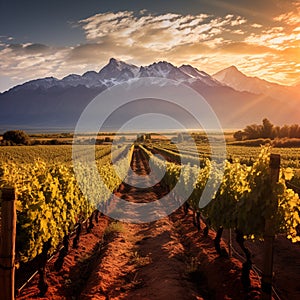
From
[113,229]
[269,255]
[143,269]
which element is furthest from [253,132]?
[269,255]

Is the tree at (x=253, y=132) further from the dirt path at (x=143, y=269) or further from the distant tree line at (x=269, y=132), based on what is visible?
the dirt path at (x=143, y=269)

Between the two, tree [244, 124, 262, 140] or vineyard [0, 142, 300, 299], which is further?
tree [244, 124, 262, 140]

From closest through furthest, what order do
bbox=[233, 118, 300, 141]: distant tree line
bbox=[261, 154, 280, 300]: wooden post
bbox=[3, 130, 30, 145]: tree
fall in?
bbox=[261, 154, 280, 300]: wooden post < bbox=[3, 130, 30, 145]: tree < bbox=[233, 118, 300, 141]: distant tree line

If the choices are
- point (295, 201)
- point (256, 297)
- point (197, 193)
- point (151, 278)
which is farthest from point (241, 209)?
point (197, 193)

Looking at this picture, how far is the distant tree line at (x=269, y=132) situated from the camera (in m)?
96.1

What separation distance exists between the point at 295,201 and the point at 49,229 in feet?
21.2

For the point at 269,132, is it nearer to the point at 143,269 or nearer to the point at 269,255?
the point at 143,269

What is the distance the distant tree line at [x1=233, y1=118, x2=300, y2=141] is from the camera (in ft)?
315

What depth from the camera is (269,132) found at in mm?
102688

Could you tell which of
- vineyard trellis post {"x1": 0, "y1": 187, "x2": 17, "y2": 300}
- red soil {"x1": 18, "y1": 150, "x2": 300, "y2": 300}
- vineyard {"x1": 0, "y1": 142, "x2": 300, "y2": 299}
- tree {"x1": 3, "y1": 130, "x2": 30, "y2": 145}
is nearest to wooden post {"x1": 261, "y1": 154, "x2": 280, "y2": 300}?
vineyard {"x1": 0, "y1": 142, "x2": 300, "y2": 299}

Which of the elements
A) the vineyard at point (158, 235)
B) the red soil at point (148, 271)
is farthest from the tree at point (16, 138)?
the red soil at point (148, 271)

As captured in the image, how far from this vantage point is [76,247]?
14.5 m

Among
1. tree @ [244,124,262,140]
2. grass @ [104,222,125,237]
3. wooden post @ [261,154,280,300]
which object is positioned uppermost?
tree @ [244,124,262,140]

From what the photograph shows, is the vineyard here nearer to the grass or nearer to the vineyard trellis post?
the grass
